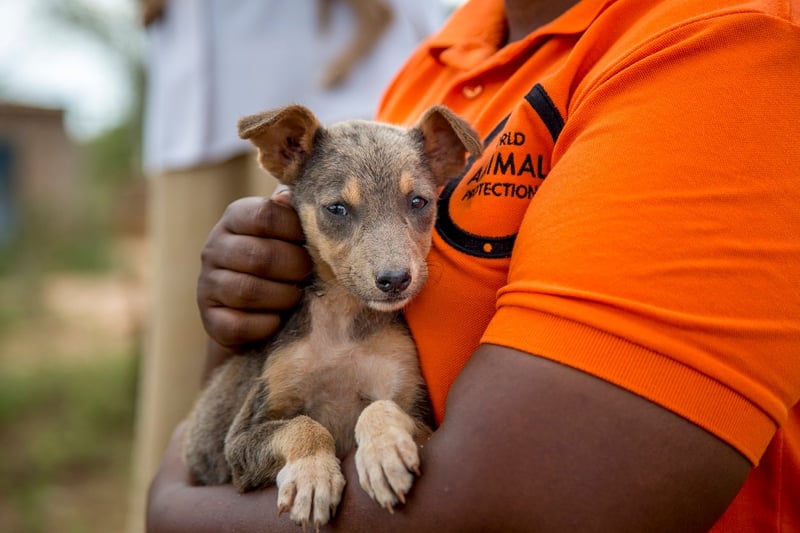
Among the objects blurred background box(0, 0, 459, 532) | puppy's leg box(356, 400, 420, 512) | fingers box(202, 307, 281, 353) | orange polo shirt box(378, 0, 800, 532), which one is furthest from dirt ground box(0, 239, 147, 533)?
orange polo shirt box(378, 0, 800, 532)

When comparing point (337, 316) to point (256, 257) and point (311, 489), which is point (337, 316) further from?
point (311, 489)

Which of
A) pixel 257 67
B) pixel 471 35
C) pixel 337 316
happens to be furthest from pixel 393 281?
pixel 257 67

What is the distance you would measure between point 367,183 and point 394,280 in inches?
18.2

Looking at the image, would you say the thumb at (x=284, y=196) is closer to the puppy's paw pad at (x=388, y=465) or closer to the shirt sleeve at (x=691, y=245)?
the puppy's paw pad at (x=388, y=465)

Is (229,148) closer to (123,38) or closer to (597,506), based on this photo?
(597,506)

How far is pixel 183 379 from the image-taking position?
12.6ft

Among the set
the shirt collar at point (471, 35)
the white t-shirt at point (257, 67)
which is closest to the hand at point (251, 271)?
the shirt collar at point (471, 35)

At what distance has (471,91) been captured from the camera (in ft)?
7.87

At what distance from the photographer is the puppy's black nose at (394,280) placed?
81.4 inches

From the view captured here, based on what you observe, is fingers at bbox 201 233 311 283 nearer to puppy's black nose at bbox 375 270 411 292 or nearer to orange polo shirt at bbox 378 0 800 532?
puppy's black nose at bbox 375 270 411 292

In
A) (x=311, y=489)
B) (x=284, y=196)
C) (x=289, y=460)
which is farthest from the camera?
(x=284, y=196)

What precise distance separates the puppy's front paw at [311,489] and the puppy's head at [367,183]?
20.1 inches

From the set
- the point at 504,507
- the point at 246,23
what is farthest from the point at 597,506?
the point at 246,23

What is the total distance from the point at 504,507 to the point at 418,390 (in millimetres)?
680
